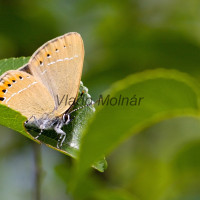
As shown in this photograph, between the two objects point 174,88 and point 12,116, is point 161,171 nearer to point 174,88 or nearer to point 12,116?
point 12,116

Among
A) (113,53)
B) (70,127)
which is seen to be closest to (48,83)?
(70,127)

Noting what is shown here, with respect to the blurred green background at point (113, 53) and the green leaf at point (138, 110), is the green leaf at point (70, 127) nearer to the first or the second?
the blurred green background at point (113, 53)

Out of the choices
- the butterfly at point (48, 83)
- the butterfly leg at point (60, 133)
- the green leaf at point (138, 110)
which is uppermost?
the butterfly at point (48, 83)

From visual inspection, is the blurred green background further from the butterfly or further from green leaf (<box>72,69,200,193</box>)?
green leaf (<box>72,69,200,193</box>)

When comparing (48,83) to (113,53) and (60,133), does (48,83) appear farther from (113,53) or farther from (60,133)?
(113,53)

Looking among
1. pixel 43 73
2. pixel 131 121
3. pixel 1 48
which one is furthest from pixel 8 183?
pixel 131 121

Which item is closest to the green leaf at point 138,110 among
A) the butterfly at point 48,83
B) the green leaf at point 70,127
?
the green leaf at point 70,127

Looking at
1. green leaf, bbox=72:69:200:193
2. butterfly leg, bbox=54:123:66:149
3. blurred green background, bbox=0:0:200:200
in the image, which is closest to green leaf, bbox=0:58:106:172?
butterfly leg, bbox=54:123:66:149
